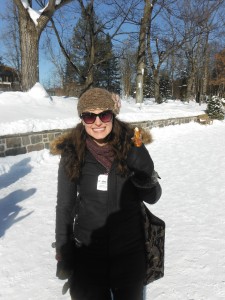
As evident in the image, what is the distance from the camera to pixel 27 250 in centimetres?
339

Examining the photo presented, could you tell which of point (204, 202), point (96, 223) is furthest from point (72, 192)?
point (204, 202)

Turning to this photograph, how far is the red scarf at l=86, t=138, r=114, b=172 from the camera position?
1812mm

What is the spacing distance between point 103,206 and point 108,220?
0.09 metres

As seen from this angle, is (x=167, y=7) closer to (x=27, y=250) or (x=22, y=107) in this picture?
(x=22, y=107)

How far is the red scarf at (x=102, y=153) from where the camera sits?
5.94ft

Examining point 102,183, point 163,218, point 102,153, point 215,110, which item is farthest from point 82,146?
point 215,110

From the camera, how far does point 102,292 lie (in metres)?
1.75

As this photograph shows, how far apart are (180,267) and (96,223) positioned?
1.62m

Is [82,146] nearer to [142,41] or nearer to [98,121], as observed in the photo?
[98,121]

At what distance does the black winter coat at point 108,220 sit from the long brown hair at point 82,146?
4 cm

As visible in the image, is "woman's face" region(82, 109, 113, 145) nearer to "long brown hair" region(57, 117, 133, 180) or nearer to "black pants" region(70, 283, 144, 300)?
"long brown hair" region(57, 117, 133, 180)

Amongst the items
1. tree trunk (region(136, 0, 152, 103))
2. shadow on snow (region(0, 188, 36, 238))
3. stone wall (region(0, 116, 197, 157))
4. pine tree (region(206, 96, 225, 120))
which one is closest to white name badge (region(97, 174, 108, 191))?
shadow on snow (region(0, 188, 36, 238))

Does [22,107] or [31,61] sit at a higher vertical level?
[31,61]

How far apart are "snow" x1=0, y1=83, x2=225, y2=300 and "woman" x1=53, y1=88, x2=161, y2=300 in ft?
3.46
